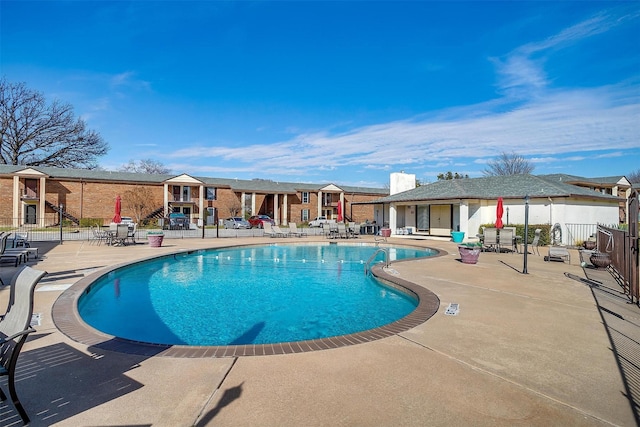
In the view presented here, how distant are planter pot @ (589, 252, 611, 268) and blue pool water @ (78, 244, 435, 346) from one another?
7.13m

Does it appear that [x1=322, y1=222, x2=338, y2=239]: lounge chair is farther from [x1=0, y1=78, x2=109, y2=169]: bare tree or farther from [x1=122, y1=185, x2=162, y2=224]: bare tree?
[x1=0, y1=78, x2=109, y2=169]: bare tree

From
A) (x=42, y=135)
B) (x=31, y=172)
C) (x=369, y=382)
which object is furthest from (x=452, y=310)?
(x=42, y=135)

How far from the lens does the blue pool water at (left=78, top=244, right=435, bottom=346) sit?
6.57 m

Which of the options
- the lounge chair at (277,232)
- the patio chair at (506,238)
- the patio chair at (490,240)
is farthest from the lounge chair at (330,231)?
the patio chair at (506,238)

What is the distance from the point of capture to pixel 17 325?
3.16 metres

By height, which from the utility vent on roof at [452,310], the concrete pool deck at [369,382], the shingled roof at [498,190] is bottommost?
the concrete pool deck at [369,382]

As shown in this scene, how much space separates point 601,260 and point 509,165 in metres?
46.2

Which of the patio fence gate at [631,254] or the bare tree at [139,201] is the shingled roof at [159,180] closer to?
the bare tree at [139,201]

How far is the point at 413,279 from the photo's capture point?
9.09 m

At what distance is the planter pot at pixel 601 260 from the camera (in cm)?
1080

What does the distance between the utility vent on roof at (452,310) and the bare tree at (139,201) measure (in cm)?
3633

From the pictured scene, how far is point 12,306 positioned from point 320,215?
143ft

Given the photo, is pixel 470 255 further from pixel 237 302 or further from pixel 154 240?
pixel 154 240

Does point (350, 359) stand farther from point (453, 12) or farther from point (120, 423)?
point (453, 12)
